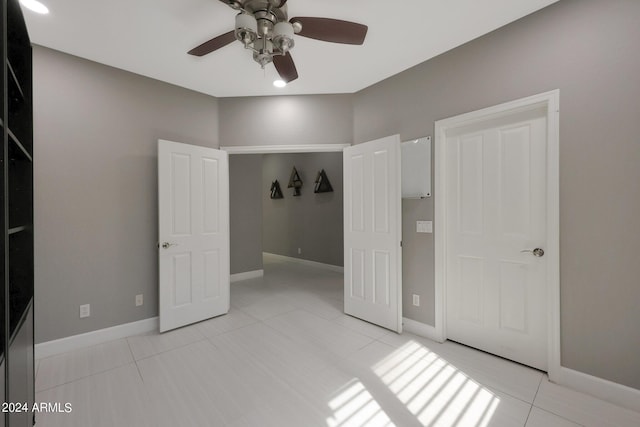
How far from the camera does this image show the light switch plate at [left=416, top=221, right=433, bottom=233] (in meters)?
2.75

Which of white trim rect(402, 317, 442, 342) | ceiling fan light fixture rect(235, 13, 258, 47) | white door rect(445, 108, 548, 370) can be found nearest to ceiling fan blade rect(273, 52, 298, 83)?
ceiling fan light fixture rect(235, 13, 258, 47)

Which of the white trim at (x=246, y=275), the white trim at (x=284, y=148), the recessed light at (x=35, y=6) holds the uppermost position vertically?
the recessed light at (x=35, y=6)

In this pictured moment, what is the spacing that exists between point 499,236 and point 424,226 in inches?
25.5

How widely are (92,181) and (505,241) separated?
3.87m

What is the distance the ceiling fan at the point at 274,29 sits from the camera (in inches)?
64.4

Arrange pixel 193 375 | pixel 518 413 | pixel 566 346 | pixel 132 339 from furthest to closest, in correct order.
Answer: pixel 132 339 → pixel 193 375 → pixel 566 346 → pixel 518 413

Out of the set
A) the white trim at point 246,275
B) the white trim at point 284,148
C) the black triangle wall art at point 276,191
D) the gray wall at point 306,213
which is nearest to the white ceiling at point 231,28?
the white trim at point 284,148

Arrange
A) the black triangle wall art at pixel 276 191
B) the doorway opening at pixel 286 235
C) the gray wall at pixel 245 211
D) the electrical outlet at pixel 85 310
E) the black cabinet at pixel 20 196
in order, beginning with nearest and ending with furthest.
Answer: the black cabinet at pixel 20 196 < the electrical outlet at pixel 85 310 < the doorway opening at pixel 286 235 < the gray wall at pixel 245 211 < the black triangle wall art at pixel 276 191

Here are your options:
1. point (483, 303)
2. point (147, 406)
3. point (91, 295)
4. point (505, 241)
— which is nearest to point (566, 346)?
point (483, 303)

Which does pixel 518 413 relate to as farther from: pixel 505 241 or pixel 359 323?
pixel 359 323

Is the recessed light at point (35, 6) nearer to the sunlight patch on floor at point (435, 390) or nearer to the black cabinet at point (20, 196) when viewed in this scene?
the black cabinet at point (20, 196)

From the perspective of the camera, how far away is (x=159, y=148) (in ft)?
9.45

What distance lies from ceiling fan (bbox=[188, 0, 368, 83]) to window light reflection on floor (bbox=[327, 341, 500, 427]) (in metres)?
2.38

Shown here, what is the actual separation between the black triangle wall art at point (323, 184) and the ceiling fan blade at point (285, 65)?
3.40 m
